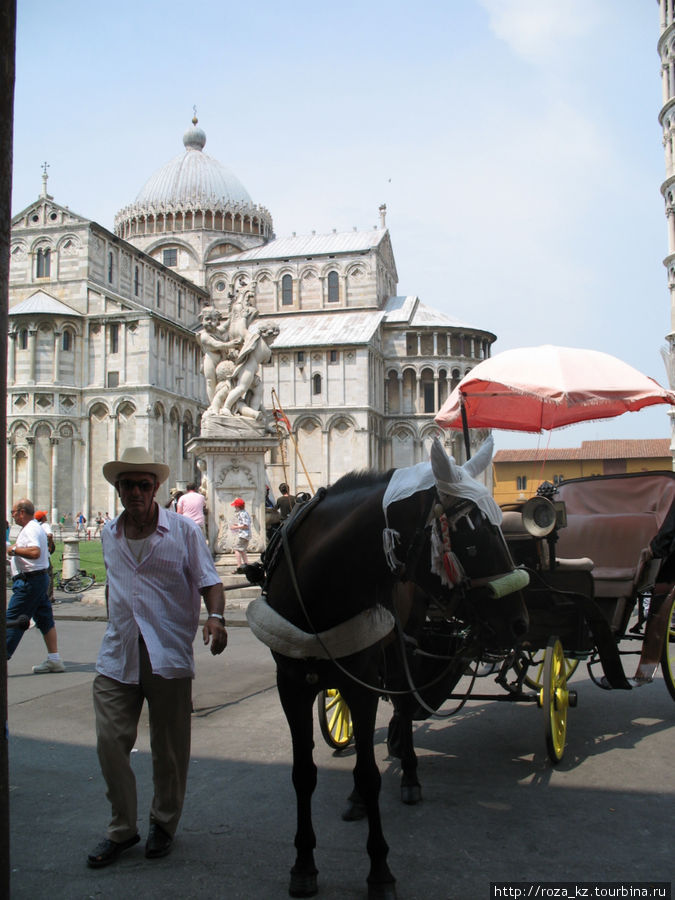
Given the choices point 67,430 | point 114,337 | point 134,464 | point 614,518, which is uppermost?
point 114,337

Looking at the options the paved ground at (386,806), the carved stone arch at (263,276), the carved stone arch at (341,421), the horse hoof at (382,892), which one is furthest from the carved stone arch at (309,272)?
the horse hoof at (382,892)

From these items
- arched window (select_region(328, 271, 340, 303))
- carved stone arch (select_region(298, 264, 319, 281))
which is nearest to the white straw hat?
arched window (select_region(328, 271, 340, 303))

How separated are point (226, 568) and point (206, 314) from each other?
4290mm

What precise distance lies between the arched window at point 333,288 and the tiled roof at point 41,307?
81.2ft

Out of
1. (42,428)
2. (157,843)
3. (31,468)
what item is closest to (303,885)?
(157,843)

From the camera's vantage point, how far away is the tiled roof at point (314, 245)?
6725 centimetres

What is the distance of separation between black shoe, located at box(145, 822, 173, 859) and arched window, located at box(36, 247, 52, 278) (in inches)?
1988

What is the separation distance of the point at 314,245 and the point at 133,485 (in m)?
67.4

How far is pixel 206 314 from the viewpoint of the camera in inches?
524

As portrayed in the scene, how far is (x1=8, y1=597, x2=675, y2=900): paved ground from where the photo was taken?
350 cm

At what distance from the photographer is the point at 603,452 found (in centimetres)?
6450

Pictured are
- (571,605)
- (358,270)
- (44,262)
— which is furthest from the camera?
(358,270)

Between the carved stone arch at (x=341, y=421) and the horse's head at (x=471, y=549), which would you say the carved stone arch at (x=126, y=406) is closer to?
the carved stone arch at (x=341, y=421)

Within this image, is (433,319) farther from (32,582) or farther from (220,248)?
(32,582)
